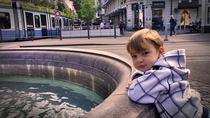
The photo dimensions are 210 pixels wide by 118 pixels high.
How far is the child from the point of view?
1.64 meters

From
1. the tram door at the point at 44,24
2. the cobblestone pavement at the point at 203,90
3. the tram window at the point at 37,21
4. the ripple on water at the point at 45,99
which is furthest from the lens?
the tram door at the point at 44,24

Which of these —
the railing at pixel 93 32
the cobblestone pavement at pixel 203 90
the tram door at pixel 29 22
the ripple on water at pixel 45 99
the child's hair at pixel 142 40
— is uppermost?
the tram door at pixel 29 22

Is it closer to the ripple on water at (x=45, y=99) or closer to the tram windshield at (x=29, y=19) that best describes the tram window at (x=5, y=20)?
the tram windshield at (x=29, y=19)

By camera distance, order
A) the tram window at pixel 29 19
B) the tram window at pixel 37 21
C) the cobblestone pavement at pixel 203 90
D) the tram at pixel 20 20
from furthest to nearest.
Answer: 1. the tram window at pixel 37 21
2. the tram window at pixel 29 19
3. the tram at pixel 20 20
4. the cobblestone pavement at pixel 203 90

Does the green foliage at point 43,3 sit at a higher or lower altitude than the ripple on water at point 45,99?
higher

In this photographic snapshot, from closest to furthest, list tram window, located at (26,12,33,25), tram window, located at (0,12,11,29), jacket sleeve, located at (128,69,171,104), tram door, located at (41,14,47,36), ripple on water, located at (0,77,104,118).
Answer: jacket sleeve, located at (128,69,171,104), ripple on water, located at (0,77,104,118), tram window, located at (0,12,11,29), tram window, located at (26,12,33,25), tram door, located at (41,14,47,36)

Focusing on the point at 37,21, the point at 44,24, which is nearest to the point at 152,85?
the point at 37,21

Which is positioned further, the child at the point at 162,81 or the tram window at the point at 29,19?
the tram window at the point at 29,19

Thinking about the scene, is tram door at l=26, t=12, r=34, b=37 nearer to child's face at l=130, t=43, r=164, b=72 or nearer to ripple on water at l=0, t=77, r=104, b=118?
ripple on water at l=0, t=77, r=104, b=118

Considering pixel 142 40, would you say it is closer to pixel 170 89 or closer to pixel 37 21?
pixel 170 89

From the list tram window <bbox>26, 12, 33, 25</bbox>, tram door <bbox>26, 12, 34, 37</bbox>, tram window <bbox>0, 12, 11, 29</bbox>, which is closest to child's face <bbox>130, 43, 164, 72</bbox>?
tram window <bbox>0, 12, 11, 29</bbox>

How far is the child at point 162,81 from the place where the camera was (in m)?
1.64

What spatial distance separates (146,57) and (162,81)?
245 mm

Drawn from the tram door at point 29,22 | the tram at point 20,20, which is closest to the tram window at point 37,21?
the tram at point 20,20
